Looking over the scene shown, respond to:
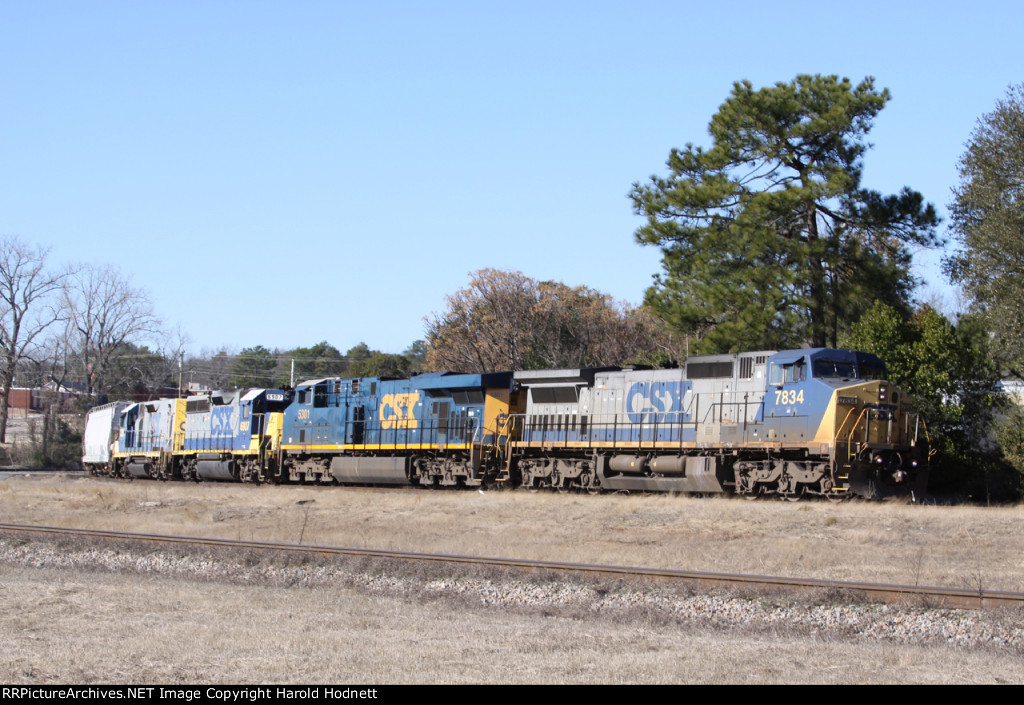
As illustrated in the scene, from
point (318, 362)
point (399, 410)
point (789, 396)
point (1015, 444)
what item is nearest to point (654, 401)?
point (789, 396)

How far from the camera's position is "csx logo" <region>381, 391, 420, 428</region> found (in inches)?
1111

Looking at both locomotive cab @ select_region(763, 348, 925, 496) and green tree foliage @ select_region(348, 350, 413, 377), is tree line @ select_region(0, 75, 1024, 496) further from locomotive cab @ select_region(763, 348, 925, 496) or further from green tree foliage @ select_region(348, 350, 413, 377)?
green tree foliage @ select_region(348, 350, 413, 377)

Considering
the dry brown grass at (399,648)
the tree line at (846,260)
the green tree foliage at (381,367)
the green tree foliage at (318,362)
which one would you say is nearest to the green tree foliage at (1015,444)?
the tree line at (846,260)

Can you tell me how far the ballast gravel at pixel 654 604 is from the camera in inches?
366

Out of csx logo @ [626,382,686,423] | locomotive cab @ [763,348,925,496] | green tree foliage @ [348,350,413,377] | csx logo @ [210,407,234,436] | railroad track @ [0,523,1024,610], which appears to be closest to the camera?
railroad track @ [0,523,1024,610]

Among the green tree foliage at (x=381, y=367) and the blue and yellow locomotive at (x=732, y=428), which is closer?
the blue and yellow locomotive at (x=732, y=428)

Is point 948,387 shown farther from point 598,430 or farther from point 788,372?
point 598,430

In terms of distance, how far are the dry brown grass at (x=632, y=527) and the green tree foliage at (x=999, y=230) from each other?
25.1 feet

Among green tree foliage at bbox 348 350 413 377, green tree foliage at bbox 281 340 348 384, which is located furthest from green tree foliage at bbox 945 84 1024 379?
green tree foliage at bbox 281 340 348 384

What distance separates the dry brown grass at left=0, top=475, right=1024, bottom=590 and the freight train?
4.28 feet

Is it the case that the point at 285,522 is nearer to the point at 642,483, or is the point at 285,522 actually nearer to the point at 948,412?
the point at 642,483

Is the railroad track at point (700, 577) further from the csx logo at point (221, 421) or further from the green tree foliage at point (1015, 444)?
the csx logo at point (221, 421)

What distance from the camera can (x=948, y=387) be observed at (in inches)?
1007
